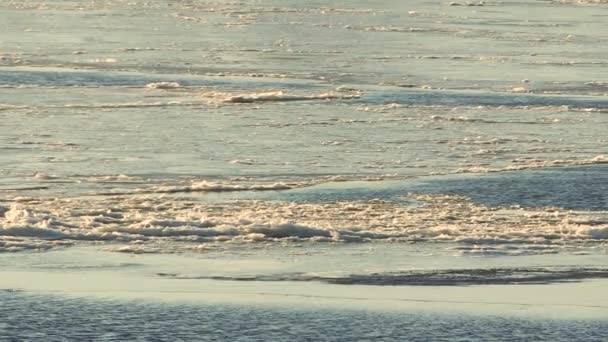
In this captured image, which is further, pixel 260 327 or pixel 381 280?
pixel 381 280

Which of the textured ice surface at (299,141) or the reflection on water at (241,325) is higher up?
the textured ice surface at (299,141)

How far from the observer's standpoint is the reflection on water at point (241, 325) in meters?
10.5

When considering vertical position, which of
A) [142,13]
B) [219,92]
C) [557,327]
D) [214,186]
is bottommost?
[557,327]

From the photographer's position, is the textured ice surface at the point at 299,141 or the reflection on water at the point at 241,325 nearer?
the reflection on water at the point at 241,325

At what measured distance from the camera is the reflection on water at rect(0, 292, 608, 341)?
1055 cm

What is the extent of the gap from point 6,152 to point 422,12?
41840 mm

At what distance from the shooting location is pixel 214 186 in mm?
17172

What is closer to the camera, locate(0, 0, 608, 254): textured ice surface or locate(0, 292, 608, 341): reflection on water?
locate(0, 292, 608, 341): reflection on water

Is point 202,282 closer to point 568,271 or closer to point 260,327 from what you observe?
point 260,327

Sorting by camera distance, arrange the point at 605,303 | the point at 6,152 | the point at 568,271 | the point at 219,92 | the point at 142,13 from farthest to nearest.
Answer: the point at 142,13, the point at 219,92, the point at 6,152, the point at 568,271, the point at 605,303

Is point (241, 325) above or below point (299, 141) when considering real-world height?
below

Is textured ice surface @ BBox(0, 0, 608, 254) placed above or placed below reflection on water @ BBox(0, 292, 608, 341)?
above

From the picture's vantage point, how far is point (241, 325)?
1087 cm

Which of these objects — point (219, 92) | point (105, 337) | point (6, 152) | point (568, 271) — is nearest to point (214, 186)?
point (6, 152)
